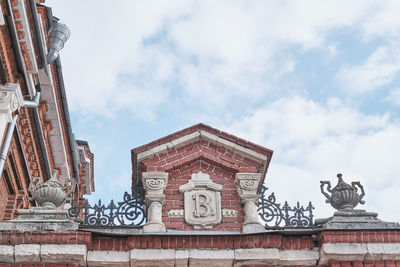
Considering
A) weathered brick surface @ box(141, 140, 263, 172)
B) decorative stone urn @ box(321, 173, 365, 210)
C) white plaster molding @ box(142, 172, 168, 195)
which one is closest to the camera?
decorative stone urn @ box(321, 173, 365, 210)


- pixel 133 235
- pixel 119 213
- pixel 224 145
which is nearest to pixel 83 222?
pixel 119 213

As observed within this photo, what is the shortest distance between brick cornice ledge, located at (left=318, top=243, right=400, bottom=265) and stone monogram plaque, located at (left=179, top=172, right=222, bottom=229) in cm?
172

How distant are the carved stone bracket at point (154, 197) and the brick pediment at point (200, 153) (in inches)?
9.2

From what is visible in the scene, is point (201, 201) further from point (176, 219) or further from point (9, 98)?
point (9, 98)

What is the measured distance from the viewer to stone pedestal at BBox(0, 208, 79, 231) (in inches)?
316

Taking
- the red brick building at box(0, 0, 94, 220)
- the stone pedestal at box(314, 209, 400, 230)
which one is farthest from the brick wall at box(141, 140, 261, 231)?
the red brick building at box(0, 0, 94, 220)

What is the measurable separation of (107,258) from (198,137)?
109 inches

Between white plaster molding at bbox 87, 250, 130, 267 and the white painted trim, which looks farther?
the white painted trim

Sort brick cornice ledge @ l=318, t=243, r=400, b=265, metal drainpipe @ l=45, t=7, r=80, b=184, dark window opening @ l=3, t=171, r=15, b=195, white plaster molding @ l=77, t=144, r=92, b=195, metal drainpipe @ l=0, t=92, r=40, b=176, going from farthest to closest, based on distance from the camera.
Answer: white plaster molding @ l=77, t=144, r=92, b=195
metal drainpipe @ l=45, t=7, r=80, b=184
dark window opening @ l=3, t=171, r=15, b=195
metal drainpipe @ l=0, t=92, r=40, b=176
brick cornice ledge @ l=318, t=243, r=400, b=265

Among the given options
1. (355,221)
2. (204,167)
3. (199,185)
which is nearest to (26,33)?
(204,167)

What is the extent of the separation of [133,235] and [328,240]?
2450mm

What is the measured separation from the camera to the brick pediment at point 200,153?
31.9 ft

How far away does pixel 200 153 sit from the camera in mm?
9930

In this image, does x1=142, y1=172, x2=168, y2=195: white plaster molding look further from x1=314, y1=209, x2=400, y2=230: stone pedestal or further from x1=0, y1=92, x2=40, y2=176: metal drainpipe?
x1=0, y1=92, x2=40, y2=176: metal drainpipe
